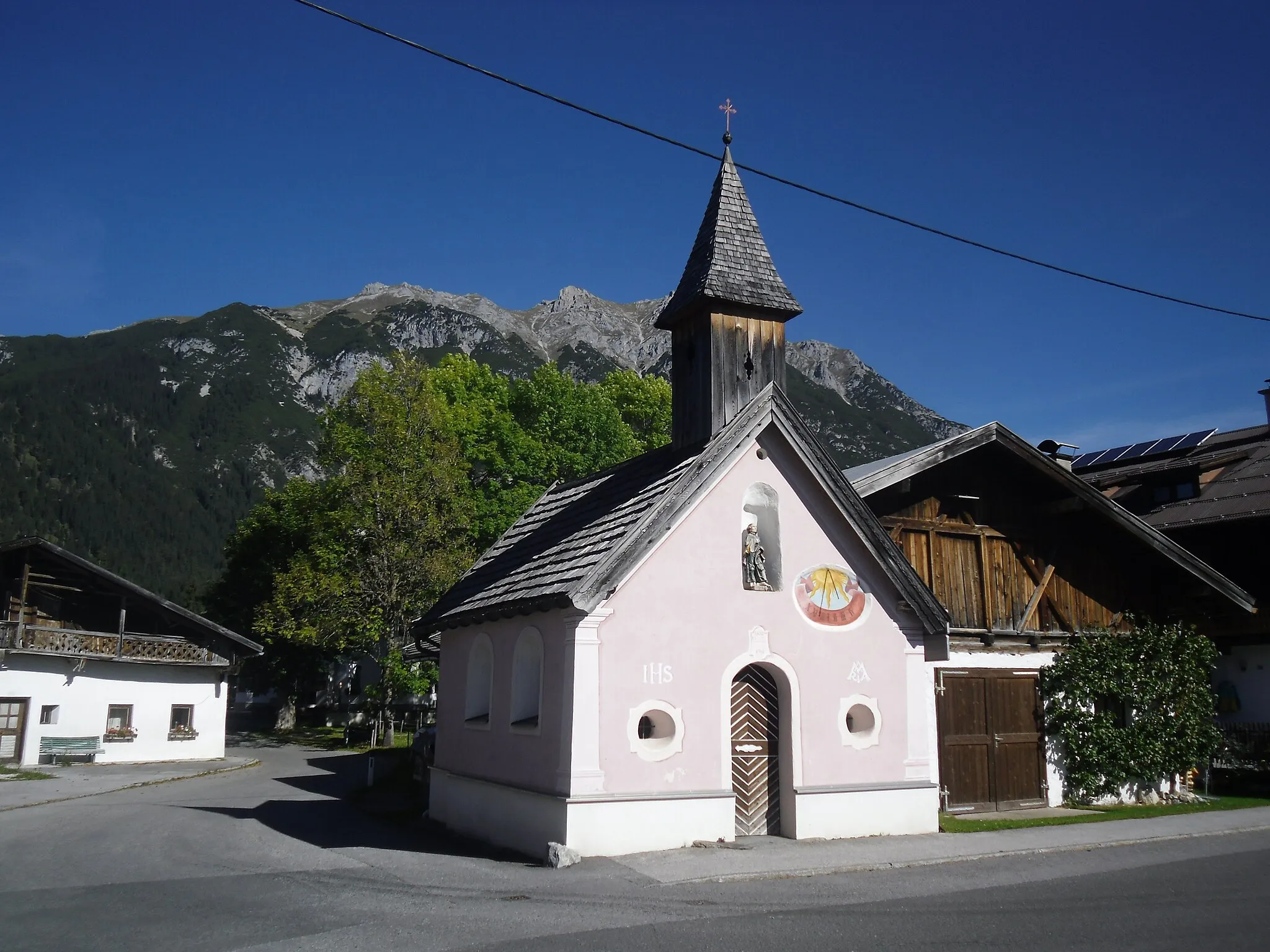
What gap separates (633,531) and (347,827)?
7.75 meters

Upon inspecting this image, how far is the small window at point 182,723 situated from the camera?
3438 cm

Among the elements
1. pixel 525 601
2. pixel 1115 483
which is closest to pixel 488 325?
pixel 1115 483

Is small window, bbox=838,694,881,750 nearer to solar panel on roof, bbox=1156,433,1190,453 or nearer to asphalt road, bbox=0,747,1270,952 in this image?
asphalt road, bbox=0,747,1270,952

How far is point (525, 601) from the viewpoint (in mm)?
12953

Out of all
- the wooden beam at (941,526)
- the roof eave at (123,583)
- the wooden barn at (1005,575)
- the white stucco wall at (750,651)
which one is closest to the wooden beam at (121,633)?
the roof eave at (123,583)

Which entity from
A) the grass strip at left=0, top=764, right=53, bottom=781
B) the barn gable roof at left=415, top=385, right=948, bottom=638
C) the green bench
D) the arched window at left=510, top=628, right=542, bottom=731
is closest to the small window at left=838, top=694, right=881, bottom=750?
the barn gable roof at left=415, top=385, right=948, bottom=638

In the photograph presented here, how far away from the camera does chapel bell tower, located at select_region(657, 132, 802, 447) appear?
15008 millimetres

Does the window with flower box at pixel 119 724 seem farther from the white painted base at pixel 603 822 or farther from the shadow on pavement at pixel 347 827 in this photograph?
the white painted base at pixel 603 822

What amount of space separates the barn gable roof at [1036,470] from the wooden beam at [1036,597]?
147 cm

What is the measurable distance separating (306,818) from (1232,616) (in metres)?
19.5

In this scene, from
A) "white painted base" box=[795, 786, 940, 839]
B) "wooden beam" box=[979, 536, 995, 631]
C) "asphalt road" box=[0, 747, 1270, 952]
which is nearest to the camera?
"asphalt road" box=[0, 747, 1270, 952]

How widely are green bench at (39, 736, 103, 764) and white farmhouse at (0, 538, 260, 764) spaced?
0.04 meters

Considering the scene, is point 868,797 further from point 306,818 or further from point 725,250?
point 306,818

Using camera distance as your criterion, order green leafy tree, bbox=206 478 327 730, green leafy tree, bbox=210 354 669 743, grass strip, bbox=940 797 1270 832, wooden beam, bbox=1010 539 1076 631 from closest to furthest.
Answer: grass strip, bbox=940 797 1270 832 < wooden beam, bbox=1010 539 1076 631 < green leafy tree, bbox=210 354 669 743 < green leafy tree, bbox=206 478 327 730
